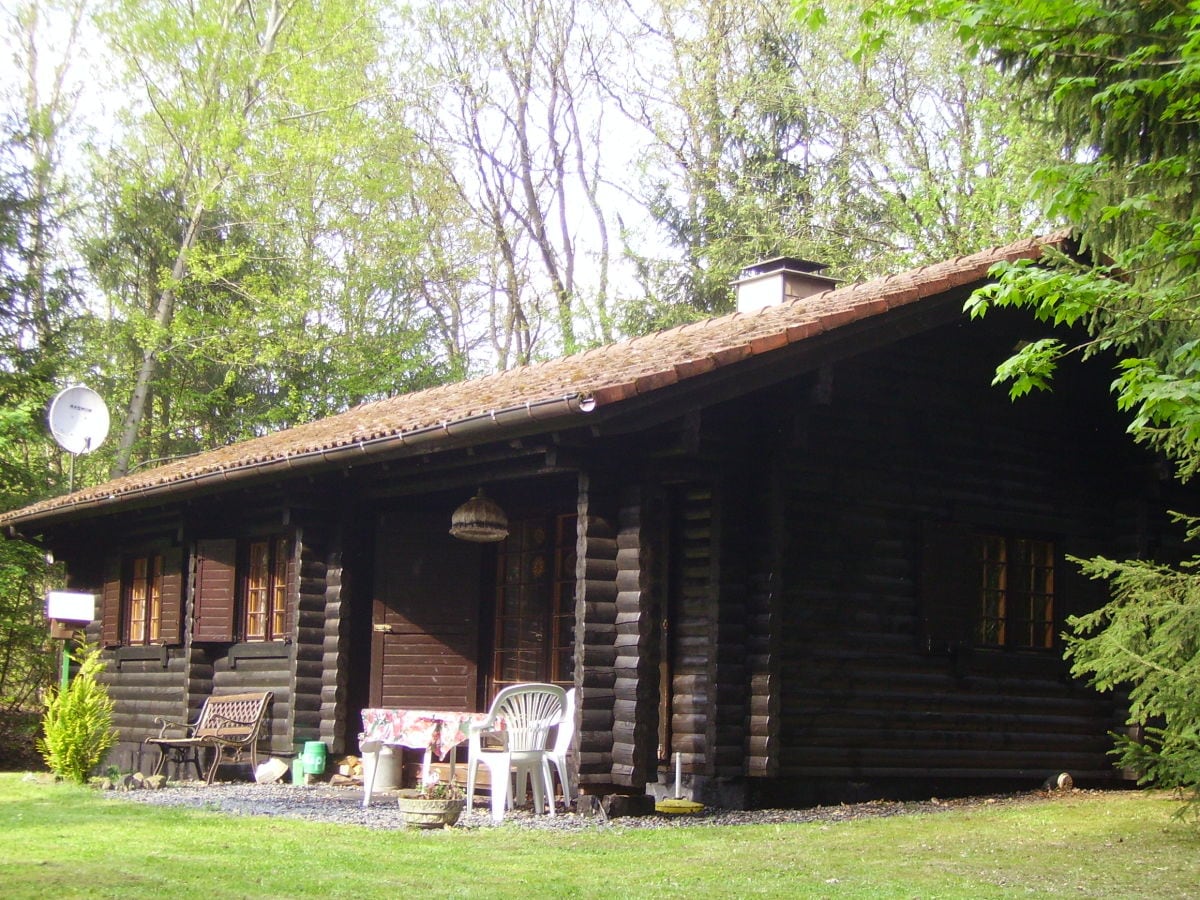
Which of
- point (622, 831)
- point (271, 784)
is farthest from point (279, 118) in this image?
point (622, 831)

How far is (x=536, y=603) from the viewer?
12148 mm

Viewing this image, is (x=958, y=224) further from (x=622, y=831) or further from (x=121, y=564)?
(x=622, y=831)

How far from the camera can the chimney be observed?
538 inches

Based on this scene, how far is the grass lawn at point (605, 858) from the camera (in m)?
6.44

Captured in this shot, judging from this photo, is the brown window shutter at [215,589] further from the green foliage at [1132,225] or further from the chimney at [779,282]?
the green foliage at [1132,225]

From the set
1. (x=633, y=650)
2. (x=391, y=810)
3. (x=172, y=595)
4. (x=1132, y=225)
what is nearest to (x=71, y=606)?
(x=172, y=595)

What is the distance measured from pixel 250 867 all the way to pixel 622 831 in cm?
269

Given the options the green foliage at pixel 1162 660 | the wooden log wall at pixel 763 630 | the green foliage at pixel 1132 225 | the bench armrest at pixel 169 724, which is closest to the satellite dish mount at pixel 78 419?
the bench armrest at pixel 169 724

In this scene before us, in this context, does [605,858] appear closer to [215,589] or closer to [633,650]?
[633,650]

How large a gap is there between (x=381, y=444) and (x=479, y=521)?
960 mm

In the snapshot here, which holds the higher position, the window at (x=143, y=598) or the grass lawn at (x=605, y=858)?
the window at (x=143, y=598)

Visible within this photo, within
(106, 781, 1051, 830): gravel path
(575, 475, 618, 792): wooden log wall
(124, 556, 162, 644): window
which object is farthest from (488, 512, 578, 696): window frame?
(124, 556, 162, 644): window

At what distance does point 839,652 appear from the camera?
1080 cm

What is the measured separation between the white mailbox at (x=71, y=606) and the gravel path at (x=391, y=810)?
Answer: 3.13m
